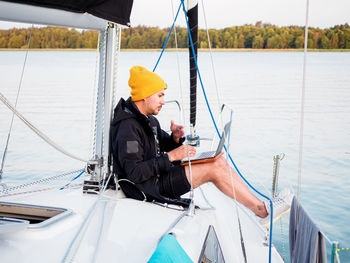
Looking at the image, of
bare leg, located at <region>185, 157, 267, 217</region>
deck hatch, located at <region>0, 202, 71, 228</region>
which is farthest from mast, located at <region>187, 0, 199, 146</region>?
deck hatch, located at <region>0, 202, 71, 228</region>

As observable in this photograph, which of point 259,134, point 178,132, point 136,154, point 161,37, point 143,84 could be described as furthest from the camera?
point 161,37

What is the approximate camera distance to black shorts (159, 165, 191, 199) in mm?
2451

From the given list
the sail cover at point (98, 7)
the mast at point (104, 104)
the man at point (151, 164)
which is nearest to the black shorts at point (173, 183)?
the man at point (151, 164)

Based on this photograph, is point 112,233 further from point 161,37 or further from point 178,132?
point 161,37

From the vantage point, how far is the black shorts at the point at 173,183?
2.45 meters

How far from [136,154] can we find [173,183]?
0.87ft

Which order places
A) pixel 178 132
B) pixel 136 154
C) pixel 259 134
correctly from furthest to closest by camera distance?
pixel 259 134
pixel 178 132
pixel 136 154

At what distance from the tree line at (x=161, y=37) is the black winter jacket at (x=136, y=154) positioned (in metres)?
0.77

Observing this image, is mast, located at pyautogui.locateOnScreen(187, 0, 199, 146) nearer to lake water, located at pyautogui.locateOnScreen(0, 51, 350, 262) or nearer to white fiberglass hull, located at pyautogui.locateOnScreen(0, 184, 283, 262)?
lake water, located at pyautogui.locateOnScreen(0, 51, 350, 262)

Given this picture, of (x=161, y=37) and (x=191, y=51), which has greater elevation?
(x=161, y=37)

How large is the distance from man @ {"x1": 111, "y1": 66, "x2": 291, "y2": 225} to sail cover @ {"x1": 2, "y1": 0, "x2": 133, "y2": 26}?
350 mm

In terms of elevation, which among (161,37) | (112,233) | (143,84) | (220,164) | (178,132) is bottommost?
(112,233)

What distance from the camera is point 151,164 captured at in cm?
240

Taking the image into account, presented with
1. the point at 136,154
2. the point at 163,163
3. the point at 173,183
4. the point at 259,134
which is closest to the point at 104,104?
A: the point at 136,154
